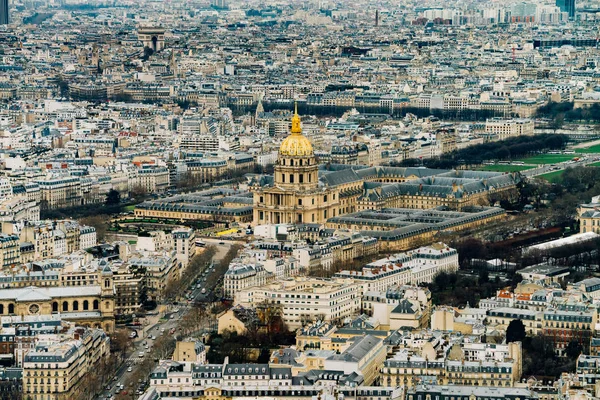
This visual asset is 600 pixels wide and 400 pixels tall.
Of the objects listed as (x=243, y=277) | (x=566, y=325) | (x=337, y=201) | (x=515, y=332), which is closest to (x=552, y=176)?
(x=337, y=201)

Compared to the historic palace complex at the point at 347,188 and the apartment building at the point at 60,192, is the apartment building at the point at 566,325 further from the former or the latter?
the apartment building at the point at 60,192

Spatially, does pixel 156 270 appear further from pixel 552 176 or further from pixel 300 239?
pixel 552 176

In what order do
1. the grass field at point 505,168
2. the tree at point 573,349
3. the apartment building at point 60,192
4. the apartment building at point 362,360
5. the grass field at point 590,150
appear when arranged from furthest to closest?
1. the grass field at point 590,150
2. the grass field at point 505,168
3. the apartment building at point 60,192
4. the tree at point 573,349
5. the apartment building at point 362,360

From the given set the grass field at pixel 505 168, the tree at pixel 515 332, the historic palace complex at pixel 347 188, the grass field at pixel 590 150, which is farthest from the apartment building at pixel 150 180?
the tree at pixel 515 332

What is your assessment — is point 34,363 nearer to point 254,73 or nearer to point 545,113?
point 545,113

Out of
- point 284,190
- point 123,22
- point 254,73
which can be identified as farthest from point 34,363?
point 123,22

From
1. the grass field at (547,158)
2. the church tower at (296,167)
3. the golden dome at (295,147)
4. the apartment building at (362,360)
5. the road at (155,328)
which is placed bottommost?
the road at (155,328)
